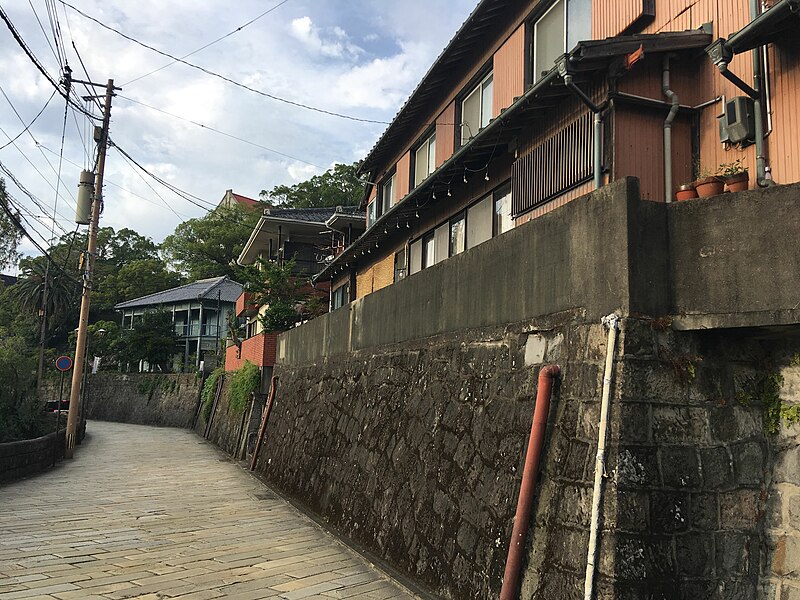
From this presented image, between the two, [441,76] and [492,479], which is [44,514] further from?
[441,76]

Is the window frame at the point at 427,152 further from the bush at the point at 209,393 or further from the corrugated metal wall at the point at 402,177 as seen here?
the bush at the point at 209,393

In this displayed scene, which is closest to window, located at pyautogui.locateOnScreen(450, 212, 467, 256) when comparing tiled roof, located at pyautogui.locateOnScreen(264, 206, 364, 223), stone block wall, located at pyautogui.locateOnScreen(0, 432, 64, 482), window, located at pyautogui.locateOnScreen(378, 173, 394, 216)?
window, located at pyautogui.locateOnScreen(378, 173, 394, 216)

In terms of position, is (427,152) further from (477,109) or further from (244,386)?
(244,386)

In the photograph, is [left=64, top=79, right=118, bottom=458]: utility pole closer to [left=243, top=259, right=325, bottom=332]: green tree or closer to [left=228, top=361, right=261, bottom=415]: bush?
[left=228, top=361, right=261, bottom=415]: bush

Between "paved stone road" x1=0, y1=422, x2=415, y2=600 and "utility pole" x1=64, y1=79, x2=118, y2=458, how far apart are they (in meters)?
4.86

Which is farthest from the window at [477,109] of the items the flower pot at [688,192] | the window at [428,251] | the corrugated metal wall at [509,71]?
the flower pot at [688,192]

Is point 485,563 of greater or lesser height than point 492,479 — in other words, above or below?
below

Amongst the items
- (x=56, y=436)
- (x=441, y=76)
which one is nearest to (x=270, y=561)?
(x=441, y=76)

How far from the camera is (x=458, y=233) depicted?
12891 millimetres

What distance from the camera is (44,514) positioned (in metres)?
10.5

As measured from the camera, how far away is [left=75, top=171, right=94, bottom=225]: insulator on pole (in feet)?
67.4

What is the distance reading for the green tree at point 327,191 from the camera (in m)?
45.9

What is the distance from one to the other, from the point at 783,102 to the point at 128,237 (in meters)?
66.5

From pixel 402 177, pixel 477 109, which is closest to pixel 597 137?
pixel 477 109
